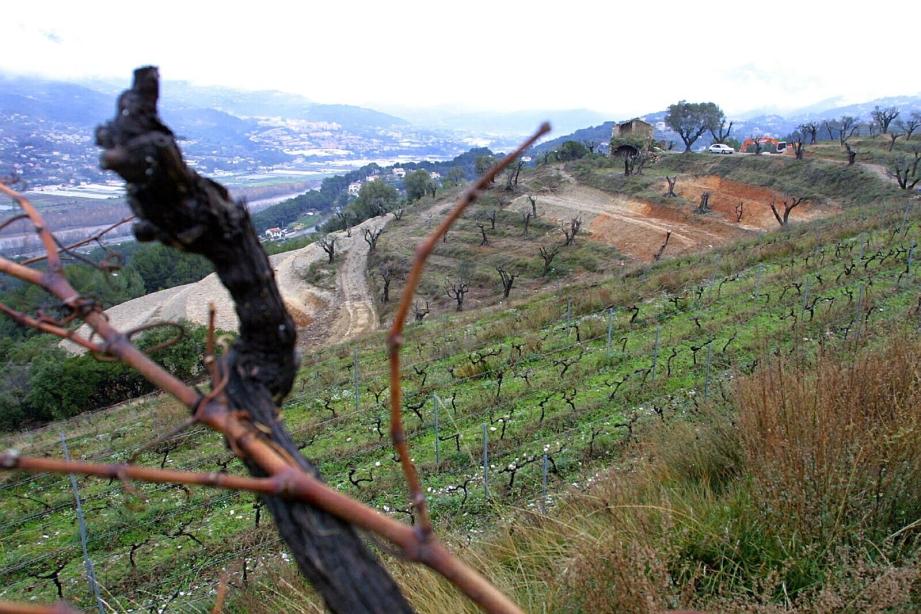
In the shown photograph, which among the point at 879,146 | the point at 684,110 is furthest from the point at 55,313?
the point at 684,110

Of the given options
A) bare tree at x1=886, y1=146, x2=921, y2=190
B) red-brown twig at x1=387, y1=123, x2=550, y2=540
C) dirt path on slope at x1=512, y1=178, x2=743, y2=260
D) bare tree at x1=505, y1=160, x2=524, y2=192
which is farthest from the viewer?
bare tree at x1=505, y1=160, x2=524, y2=192

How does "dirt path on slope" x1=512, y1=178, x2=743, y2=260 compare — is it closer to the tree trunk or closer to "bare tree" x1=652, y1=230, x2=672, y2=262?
"bare tree" x1=652, y1=230, x2=672, y2=262

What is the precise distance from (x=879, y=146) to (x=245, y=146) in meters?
174

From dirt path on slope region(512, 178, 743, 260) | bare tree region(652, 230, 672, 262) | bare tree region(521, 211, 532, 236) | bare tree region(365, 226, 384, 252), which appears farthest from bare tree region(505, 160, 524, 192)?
bare tree region(652, 230, 672, 262)

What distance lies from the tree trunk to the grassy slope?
1.38 meters

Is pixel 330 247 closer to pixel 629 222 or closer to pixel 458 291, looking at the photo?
pixel 458 291

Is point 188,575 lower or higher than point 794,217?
lower

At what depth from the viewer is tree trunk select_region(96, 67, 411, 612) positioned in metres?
0.90

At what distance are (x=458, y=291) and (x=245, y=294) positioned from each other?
2383cm

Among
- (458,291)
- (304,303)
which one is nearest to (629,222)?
(458,291)

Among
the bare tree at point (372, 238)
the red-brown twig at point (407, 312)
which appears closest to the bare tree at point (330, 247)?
the bare tree at point (372, 238)

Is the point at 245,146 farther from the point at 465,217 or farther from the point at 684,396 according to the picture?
the point at 684,396

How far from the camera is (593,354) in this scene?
9.77 meters

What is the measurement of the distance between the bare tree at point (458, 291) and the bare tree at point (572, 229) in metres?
6.50
